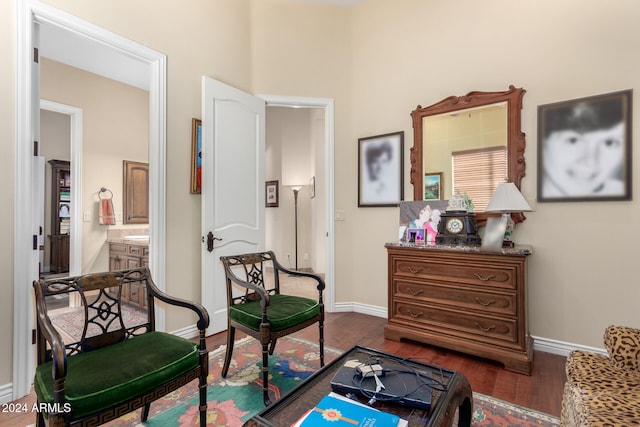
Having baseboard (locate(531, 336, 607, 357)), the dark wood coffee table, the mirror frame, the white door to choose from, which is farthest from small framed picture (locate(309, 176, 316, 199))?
the dark wood coffee table

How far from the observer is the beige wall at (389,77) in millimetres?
2303

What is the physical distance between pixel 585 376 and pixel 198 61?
3570mm

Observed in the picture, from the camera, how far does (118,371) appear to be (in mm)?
1250

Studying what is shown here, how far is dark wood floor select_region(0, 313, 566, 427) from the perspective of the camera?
1869mm

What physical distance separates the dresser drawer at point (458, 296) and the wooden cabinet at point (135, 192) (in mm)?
3916

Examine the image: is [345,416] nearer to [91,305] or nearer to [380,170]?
[91,305]

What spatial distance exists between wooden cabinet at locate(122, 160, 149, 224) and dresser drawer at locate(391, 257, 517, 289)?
12.8ft

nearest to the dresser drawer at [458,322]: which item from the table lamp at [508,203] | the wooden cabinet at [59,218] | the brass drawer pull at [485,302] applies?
the brass drawer pull at [485,302]

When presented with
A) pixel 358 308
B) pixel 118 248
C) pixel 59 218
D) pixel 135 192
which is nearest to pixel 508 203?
pixel 358 308

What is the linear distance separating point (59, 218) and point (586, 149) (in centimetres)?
776

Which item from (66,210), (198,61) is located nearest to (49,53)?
(198,61)

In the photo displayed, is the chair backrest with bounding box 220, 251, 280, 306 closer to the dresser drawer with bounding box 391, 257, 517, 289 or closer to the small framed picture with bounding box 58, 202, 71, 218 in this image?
the dresser drawer with bounding box 391, 257, 517, 289

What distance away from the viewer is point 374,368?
1.26 meters

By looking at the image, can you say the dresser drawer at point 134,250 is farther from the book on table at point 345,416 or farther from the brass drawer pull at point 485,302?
the brass drawer pull at point 485,302
